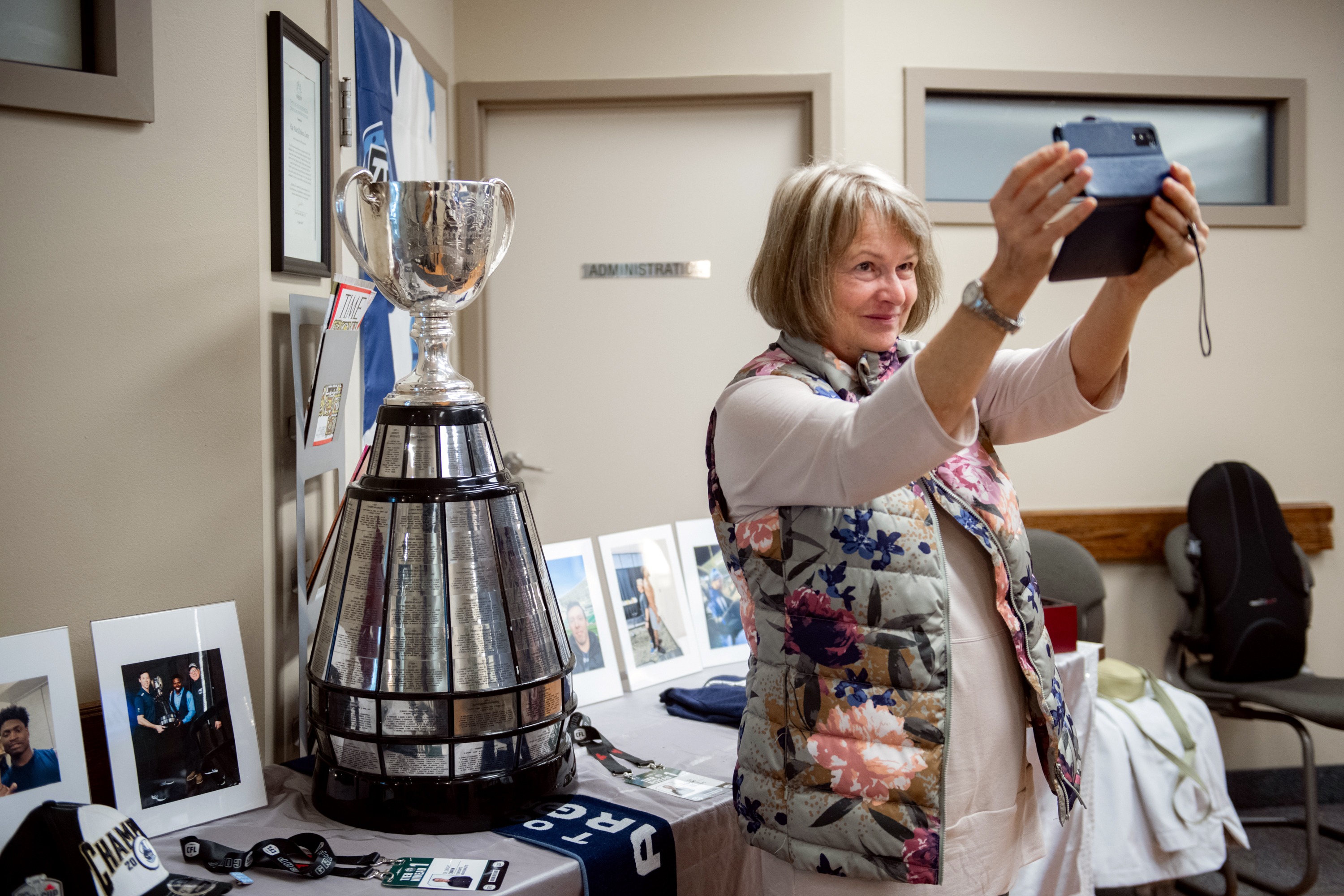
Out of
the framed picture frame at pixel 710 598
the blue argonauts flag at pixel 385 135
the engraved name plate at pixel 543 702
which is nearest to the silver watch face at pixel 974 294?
the engraved name plate at pixel 543 702

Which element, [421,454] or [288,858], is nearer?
[288,858]

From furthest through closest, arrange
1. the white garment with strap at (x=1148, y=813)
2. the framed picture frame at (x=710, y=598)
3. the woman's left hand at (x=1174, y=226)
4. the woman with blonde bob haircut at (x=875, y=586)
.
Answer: the white garment with strap at (x=1148, y=813), the framed picture frame at (x=710, y=598), the woman with blonde bob haircut at (x=875, y=586), the woman's left hand at (x=1174, y=226)

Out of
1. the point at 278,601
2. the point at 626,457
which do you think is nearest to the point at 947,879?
the point at 278,601

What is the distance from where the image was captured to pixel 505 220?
1.41 meters

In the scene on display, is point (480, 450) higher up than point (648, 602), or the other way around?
point (480, 450)

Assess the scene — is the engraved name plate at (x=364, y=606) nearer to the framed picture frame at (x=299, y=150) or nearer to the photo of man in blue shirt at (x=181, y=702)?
the photo of man in blue shirt at (x=181, y=702)

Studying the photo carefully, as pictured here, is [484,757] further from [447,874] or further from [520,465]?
[520,465]

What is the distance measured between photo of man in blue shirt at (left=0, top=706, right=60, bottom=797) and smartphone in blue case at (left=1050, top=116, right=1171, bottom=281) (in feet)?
4.05

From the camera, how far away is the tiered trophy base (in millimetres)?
1206

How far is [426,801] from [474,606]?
25 cm

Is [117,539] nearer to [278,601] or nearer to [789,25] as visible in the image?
[278,601]

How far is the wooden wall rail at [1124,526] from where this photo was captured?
3107mm

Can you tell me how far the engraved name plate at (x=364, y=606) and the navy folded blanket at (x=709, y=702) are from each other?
0.68 meters

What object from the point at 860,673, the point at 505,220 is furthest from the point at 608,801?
the point at 505,220
